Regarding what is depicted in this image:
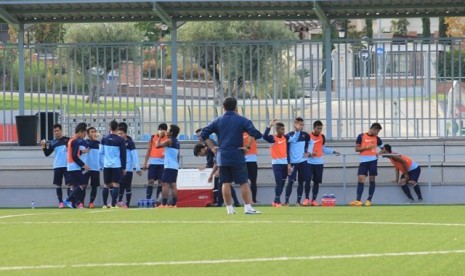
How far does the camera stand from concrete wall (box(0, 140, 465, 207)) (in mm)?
30109

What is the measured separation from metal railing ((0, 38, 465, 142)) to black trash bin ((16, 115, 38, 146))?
50 cm

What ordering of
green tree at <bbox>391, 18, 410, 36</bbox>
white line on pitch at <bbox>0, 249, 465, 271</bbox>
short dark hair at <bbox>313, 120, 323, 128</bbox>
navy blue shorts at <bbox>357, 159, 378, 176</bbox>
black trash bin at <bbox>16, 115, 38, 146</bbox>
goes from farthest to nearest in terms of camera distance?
green tree at <bbox>391, 18, 410, 36</bbox> → black trash bin at <bbox>16, 115, 38, 146</bbox> → short dark hair at <bbox>313, 120, 323, 128</bbox> → navy blue shorts at <bbox>357, 159, 378, 176</bbox> → white line on pitch at <bbox>0, 249, 465, 271</bbox>

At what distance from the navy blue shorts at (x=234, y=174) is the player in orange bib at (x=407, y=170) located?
27.4 feet

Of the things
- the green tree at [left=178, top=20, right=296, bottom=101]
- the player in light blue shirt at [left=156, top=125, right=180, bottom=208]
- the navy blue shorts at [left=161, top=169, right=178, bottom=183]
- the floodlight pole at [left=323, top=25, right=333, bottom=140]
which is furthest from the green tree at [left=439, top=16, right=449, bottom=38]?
the navy blue shorts at [left=161, top=169, right=178, bottom=183]

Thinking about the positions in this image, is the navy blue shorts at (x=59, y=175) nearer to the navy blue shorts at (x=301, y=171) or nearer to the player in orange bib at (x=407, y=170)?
the navy blue shorts at (x=301, y=171)

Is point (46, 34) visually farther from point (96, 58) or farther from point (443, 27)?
point (96, 58)

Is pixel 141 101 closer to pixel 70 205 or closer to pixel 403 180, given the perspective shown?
pixel 70 205

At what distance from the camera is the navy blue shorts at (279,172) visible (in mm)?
29391

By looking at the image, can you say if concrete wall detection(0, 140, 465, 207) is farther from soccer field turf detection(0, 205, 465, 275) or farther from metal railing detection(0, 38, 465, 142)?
soccer field turf detection(0, 205, 465, 275)

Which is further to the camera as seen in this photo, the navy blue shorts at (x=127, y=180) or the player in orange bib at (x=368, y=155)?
the navy blue shorts at (x=127, y=180)

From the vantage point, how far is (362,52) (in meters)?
31.9

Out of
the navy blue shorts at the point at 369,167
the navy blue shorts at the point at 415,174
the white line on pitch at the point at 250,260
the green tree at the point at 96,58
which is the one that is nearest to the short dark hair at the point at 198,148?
the green tree at the point at 96,58

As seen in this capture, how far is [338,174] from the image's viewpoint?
101ft

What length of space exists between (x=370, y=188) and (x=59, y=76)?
8514mm
